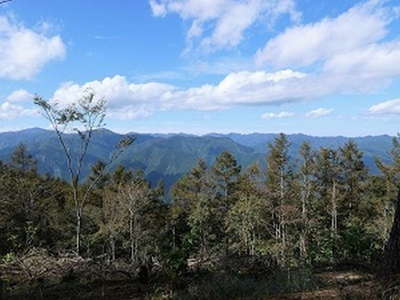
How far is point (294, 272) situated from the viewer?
4.73 meters

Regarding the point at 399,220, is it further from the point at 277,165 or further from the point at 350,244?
the point at 277,165

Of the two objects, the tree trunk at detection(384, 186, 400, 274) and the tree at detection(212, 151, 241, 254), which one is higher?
the tree trunk at detection(384, 186, 400, 274)

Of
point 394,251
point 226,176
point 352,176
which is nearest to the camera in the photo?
point 394,251

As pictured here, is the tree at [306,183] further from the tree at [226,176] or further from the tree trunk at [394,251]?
the tree trunk at [394,251]

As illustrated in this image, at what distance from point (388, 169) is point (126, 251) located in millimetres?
26875

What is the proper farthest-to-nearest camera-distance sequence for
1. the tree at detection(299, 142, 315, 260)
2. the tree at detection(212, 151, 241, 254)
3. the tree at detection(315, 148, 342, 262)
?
the tree at detection(212, 151, 241, 254) → the tree at detection(315, 148, 342, 262) → the tree at detection(299, 142, 315, 260)

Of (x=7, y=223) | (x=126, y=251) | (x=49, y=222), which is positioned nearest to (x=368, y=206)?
(x=126, y=251)

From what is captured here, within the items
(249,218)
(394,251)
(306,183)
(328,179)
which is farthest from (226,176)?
(394,251)

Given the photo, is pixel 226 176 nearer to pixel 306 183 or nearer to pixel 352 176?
pixel 306 183

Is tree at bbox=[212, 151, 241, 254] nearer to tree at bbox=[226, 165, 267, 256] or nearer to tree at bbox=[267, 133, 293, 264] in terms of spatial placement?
tree at bbox=[267, 133, 293, 264]

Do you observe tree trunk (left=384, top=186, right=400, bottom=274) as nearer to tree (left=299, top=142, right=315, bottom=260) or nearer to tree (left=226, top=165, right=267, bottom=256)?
tree (left=299, top=142, right=315, bottom=260)

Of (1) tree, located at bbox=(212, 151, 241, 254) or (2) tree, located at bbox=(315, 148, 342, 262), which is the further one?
(1) tree, located at bbox=(212, 151, 241, 254)

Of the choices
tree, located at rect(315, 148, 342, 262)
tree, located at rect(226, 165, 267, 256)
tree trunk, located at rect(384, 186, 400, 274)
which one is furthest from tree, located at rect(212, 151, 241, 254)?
tree trunk, located at rect(384, 186, 400, 274)

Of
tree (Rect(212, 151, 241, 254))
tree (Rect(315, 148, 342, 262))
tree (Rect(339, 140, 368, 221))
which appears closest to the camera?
tree (Rect(315, 148, 342, 262))
